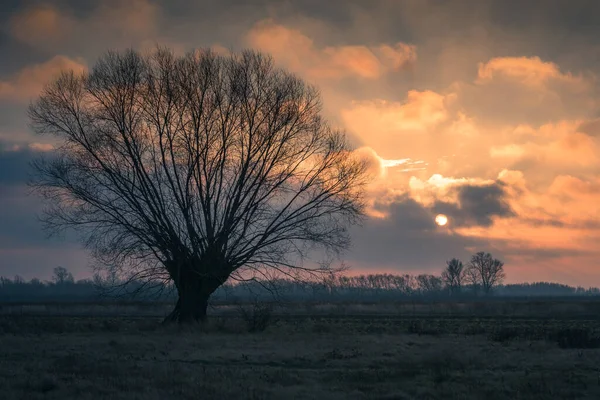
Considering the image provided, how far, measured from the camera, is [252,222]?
1171 inches

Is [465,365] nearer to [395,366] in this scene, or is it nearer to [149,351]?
[395,366]

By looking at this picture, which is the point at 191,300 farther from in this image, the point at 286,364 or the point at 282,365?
the point at 282,365

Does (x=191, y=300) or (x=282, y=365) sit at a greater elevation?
(x=191, y=300)

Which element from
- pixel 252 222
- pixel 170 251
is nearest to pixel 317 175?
pixel 252 222

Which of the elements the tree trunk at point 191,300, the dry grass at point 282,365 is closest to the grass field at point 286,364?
the dry grass at point 282,365

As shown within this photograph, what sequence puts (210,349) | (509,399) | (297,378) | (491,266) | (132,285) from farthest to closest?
1. (491,266)
2. (132,285)
3. (210,349)
4. (297,378)
5. (509,399)

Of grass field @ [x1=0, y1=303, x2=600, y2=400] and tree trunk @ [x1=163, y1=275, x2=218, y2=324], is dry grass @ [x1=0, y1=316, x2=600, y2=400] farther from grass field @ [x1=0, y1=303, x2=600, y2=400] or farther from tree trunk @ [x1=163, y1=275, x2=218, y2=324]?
tree trunk @ [x1=163, y1=275, x2=218, y2=324]

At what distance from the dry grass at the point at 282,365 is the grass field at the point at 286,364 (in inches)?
1.3

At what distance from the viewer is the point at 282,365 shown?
59.1 ft

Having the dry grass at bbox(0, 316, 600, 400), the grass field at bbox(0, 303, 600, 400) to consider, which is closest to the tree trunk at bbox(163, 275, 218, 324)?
the grass field at bbox(0, 303, 600, 400)

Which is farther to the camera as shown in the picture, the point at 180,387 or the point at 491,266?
the point at 491,266

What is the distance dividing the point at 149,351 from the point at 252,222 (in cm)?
1044

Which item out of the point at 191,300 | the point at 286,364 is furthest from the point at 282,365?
the point at 191,300

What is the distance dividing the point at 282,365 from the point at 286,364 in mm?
277
